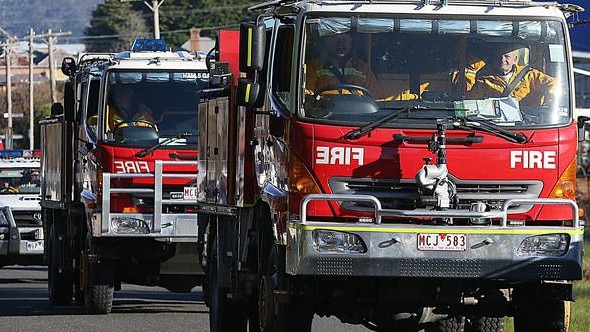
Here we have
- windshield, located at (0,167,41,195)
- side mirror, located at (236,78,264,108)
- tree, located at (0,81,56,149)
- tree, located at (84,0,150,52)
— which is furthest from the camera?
tree, located at (84,0,150,52)

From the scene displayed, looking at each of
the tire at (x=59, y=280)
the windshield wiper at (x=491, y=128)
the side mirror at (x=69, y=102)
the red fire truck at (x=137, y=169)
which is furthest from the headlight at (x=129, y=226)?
the windshield wiper at (x=491, y=128)

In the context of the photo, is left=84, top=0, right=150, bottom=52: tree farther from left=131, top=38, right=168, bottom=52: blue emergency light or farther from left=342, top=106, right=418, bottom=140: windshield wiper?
left=342, top=106, right=418, bottom=140: windshield wiper

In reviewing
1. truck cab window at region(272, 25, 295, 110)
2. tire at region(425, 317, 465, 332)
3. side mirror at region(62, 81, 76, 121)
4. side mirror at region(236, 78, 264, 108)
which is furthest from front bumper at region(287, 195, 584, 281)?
side mirror at region(62, 81, 76, 121)

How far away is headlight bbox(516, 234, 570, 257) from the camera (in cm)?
1218

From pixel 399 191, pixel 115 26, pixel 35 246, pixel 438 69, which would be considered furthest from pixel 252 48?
pixel 115 26

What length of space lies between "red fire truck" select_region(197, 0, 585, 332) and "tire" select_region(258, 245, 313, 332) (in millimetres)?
17

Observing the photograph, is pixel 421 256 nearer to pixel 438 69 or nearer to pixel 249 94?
pixel 438 69

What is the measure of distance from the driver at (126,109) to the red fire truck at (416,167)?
654cm

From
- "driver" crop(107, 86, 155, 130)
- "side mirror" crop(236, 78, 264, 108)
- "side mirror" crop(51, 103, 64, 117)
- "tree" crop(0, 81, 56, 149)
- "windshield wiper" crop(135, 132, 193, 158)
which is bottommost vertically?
"tree" crop(0, 81, 56, 149)

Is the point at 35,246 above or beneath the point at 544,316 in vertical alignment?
beneath

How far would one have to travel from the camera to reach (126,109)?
64.6 feet

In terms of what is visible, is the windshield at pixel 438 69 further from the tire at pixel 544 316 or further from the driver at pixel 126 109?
the driver at pixel 126 109

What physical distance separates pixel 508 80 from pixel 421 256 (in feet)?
5.23

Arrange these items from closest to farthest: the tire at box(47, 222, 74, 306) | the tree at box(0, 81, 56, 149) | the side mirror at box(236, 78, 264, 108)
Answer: the side mirror at box(236, 78, 264, 108) < the tire at box(47, 222, 74, 306) < the tree at box(0, 81, 56, 149)
